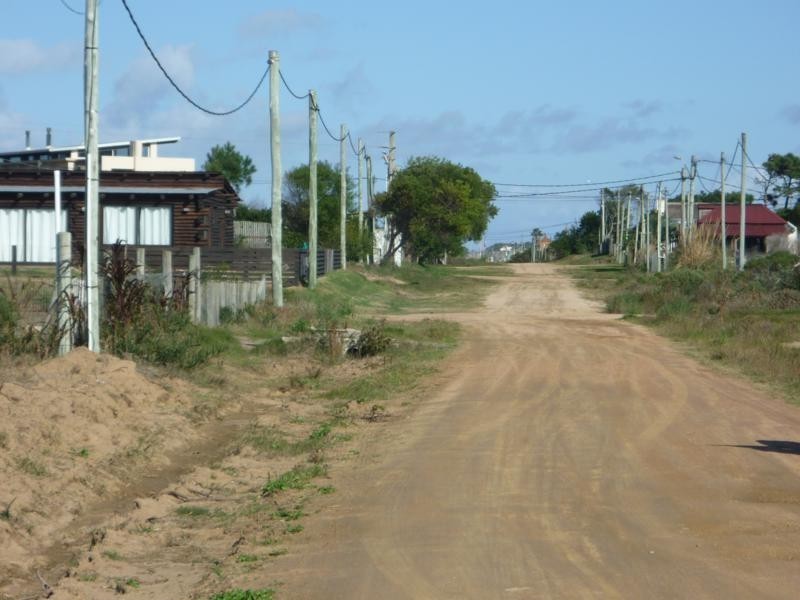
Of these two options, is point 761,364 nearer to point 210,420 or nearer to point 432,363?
point 432,363

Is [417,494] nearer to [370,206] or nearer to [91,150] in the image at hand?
[91,150]

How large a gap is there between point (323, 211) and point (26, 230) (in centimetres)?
2749

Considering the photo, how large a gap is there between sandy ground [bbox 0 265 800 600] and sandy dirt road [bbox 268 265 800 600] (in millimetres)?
27

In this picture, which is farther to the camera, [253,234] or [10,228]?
[253,234]

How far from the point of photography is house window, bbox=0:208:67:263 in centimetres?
3819

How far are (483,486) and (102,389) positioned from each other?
573 centimetres

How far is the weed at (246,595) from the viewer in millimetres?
6703

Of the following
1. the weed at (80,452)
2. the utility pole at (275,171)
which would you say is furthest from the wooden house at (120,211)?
the weed at (80,452)

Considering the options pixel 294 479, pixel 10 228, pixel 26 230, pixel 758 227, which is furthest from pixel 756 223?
pixel 294 479

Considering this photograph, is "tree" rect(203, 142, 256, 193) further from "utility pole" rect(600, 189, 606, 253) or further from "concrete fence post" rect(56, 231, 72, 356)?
"concrete fence post" rect(56, 231, 72, 356)

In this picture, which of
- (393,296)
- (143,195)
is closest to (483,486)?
(143,195)

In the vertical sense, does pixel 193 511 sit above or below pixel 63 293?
below

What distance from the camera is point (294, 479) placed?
34.5ft

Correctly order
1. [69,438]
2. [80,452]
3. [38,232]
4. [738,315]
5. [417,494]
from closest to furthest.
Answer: [417,494] → [80,452] → [69,438] → [738,315] → [38,232]
